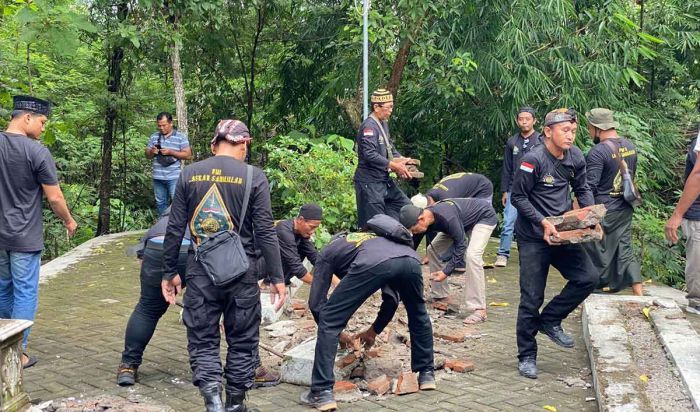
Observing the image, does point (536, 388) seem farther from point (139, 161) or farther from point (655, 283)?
point (139, 161)

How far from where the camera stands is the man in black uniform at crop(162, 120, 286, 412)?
538cm

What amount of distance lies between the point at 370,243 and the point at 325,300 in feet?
1.77

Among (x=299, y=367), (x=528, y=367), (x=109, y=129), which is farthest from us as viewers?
(x=109, y=129)

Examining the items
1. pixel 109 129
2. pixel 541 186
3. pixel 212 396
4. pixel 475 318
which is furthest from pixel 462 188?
pixel 109 129

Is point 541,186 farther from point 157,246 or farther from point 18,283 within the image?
point 18,283

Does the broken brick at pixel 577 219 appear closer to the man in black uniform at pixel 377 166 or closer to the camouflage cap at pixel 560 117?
the camouflage cap at pixel 560 117

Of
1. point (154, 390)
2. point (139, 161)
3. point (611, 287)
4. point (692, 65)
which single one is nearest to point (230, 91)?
point (139, 161)

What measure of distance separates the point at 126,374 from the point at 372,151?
3772 mm

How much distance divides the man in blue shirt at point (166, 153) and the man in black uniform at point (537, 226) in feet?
20.3

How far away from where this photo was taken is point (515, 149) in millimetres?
10016

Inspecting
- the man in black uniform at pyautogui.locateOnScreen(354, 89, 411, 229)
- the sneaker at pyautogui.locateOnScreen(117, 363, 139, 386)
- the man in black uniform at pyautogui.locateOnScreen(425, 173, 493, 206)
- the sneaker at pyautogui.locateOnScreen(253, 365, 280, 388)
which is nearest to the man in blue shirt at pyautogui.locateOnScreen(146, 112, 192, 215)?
the man in black uniform at pyautogui.locateOnScreen(354, 89, 411, 229)

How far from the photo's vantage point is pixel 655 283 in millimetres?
10203

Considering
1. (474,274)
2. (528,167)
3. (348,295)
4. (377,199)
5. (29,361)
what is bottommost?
(29,361)

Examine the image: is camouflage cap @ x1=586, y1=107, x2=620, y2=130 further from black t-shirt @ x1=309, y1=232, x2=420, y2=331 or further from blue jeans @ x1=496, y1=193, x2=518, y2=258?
black t-shirt @ x1=309, y1=232, x2=420, y2=331
